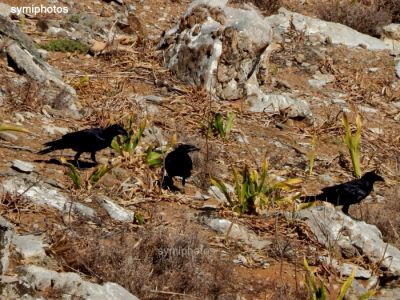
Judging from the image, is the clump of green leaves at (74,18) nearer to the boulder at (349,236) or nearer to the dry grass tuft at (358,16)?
the dry grass tuft at (358,16)

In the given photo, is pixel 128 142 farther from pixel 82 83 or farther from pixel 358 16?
pixel 358 16

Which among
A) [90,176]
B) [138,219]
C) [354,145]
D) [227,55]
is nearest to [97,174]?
[90,176]

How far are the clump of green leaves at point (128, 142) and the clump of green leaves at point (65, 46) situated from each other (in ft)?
9.62

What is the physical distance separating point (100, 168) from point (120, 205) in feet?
1.25

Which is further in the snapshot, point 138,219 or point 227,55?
point 227,55

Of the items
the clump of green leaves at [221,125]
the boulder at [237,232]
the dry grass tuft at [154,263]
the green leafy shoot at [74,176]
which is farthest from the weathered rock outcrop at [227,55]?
the dry grass tuft at [154,263]

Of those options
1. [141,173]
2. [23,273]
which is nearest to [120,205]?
[141,173]

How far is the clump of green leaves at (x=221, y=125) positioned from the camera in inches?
361

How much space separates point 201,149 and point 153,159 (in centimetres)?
100

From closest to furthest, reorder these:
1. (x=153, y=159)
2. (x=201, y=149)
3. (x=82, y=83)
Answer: (x=153, y=159) < (x=201, y=149) < (x=82, y=83)

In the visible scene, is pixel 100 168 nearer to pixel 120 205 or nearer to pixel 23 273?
pixel 120 205

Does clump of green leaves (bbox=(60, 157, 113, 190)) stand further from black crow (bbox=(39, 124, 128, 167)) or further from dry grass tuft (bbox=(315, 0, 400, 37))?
dry grass tuft (bbox=(315, 0, 400, 37))

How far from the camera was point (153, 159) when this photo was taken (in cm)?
790

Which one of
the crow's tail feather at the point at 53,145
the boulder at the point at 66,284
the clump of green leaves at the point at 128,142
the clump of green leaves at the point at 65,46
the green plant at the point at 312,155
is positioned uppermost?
the boulder at the point at 66,284
